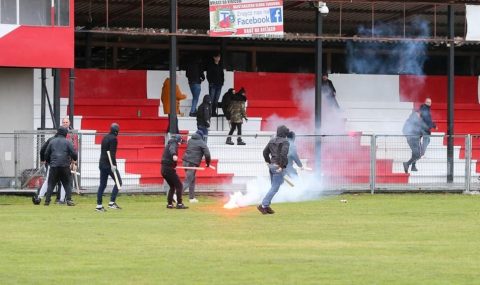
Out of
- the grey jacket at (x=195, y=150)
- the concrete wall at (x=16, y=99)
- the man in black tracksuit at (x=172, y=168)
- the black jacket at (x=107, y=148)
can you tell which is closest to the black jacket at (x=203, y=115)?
the concrete wall at (x=16, y=99)

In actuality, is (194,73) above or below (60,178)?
above

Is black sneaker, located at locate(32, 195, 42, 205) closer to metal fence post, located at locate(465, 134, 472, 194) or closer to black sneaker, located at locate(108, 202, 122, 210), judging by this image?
black sneaker, located at locate(108, 202, 122, 210)

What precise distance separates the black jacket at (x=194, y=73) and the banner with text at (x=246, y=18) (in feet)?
11.5

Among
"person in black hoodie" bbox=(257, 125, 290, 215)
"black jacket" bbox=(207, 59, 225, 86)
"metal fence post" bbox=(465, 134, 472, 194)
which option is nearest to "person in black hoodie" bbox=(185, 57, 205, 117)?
"black jacket" bbox=(207, 59, 225, 86)

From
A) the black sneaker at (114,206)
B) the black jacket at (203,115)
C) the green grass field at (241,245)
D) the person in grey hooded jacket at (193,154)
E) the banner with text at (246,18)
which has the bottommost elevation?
the black sneaker at (114,206)

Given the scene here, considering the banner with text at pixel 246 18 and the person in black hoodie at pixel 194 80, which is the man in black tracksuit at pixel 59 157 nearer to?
the banner with text at pixel 246 18

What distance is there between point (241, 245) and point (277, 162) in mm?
A: 5951

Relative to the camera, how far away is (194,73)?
32969 millimetres

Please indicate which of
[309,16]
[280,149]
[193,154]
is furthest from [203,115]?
[280,149]

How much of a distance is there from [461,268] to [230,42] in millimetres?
25878

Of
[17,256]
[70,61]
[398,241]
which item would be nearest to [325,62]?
[70,61]

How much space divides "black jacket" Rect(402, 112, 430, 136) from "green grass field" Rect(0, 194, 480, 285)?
7275 mm

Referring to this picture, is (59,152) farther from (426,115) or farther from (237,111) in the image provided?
(426,115)

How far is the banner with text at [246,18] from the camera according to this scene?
97.0 ft
